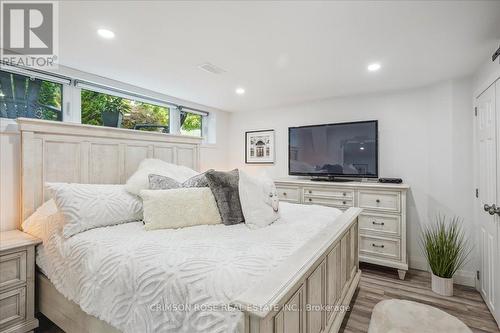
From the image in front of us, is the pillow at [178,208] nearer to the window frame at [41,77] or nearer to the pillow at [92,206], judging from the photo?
the pillow at [92,206]

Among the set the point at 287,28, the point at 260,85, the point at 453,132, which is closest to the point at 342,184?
the point at 453,132

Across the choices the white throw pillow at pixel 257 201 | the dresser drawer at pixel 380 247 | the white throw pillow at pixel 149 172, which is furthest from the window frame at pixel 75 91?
the dresser drawer at pixel 380 247

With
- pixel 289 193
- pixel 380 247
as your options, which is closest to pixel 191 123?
pixel 289 193

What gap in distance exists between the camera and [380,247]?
2.98 m

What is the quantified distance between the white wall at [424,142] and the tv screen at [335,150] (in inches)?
8.2

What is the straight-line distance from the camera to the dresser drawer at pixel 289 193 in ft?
11.6

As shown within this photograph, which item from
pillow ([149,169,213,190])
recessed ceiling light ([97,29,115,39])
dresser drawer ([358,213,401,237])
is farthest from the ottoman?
recessed ceiling light ([97,29,115,39])

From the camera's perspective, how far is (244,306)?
2.50ft

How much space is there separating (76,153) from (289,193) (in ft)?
8.46

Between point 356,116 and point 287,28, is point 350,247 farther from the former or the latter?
point 356,116

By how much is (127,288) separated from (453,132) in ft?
11.6

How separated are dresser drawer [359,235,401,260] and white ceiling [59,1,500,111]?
188 centimetres

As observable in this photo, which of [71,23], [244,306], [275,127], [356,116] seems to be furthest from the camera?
[275,127]

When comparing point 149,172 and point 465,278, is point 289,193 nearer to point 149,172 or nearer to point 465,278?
point 149,172
